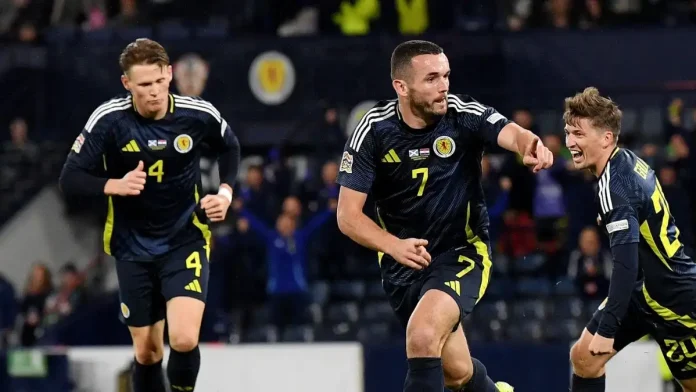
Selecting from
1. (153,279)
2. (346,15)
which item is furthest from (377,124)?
(346,15)

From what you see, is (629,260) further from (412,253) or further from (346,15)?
(346,15)

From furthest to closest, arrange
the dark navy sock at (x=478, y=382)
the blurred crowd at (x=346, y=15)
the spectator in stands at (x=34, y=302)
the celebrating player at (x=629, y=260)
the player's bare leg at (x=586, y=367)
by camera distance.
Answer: the blurred crowd at (x=346, y=15) < the spectator in stands at (x=34, y=302) < the player's bare leg at (x=586, y=367) < the dark navy sock at (x=478, y=382) < the celebrating player at (x=629, y=260)

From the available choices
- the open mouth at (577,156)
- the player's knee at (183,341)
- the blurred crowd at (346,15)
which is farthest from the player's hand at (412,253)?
the blurred crowd at (346,15)

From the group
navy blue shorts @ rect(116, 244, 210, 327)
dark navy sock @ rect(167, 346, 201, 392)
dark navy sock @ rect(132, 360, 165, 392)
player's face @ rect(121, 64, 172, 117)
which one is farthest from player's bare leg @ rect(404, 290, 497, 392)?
player's face @ rect(121, 64, 172, 117)

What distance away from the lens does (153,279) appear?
790cm

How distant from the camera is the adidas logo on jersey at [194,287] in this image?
7.68m

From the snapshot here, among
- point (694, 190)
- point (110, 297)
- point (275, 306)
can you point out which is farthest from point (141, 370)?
point (694, 190)

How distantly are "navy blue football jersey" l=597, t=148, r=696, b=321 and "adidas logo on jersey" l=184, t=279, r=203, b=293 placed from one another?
2.57 m

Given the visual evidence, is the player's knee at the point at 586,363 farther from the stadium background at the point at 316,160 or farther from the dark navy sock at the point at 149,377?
the stadium background at the point at 316,160

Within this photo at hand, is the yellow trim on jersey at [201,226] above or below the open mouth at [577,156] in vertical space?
below

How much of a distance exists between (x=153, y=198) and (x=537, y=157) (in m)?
2.72

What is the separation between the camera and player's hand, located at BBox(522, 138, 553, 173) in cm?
625

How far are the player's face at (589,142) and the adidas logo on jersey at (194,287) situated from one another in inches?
99.8

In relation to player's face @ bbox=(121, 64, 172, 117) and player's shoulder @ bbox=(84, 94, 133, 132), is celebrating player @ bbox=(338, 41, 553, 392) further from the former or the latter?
player's shoulder @ bbox=(84, 94, 133, 132)
